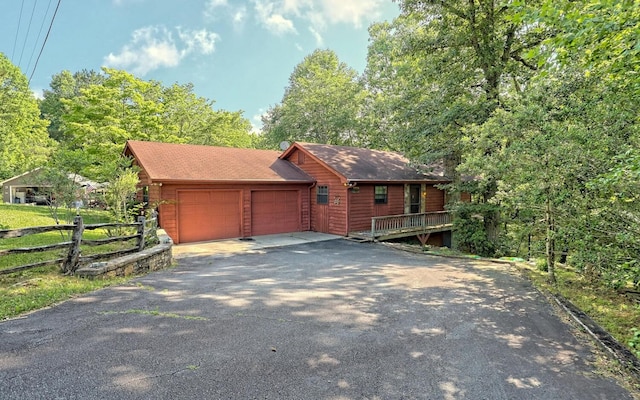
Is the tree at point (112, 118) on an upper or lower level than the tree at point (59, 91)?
lower

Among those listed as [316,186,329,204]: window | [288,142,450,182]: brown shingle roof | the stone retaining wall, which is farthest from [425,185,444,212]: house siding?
the stone retaining wall

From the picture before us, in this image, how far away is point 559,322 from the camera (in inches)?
200

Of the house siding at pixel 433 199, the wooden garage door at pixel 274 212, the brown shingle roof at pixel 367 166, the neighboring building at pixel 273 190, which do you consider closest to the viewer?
the neighboring building at pixel 273 190

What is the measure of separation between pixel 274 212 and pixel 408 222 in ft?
21.0

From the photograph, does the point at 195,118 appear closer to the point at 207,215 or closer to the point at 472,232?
the point at 207,215

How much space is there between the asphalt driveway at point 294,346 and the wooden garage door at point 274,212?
25.6 ft

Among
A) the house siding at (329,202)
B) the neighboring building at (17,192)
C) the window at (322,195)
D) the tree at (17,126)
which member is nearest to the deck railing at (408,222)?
the house siding at (329,202)

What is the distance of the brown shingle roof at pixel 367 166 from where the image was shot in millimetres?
15188

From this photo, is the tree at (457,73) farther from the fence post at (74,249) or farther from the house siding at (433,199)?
the fence post at (74,249)

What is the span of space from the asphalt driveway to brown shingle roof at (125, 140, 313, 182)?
6428 millimetres

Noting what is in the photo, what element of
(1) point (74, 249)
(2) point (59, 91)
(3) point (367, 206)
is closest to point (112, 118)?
(3) point (367, 206)

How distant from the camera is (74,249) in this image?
618 centimetres

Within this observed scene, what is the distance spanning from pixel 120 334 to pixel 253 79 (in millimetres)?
34940

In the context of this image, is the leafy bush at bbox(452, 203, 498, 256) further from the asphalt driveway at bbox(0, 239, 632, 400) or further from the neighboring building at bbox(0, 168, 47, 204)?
the neighboring building at bbox(0, 168, 47, 204)
